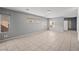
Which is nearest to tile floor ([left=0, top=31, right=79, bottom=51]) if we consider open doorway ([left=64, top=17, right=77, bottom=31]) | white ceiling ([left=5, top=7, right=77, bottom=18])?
open doorway ([left=64, top=17, right=77, bottom=31])

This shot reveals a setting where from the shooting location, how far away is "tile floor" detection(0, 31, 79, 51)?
2.65 m

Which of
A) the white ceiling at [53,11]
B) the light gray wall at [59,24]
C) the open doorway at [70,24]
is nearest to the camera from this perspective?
the white ceiling at [53,11]

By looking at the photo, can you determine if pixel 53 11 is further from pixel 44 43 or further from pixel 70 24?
pixel 44 43

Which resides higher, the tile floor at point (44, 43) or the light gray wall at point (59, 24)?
the light gray wall at point (59, 24)

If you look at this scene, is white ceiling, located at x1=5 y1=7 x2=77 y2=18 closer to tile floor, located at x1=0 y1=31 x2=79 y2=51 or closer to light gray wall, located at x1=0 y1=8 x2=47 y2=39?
light gray wall, located at x1=0 y1=8 x2=47 y2=39

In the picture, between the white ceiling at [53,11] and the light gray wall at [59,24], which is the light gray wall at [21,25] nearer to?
the white ceiling at [53,11]

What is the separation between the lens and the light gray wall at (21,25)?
2.67 meters

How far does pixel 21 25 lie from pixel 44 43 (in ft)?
2.71

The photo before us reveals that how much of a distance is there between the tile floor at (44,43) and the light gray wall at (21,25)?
19 centimetres

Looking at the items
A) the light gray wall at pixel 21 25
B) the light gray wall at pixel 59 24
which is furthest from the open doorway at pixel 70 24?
the light gray wall at pixel 21 25

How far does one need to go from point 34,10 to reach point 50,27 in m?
0.70

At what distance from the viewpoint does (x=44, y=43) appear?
2729 millimetres
